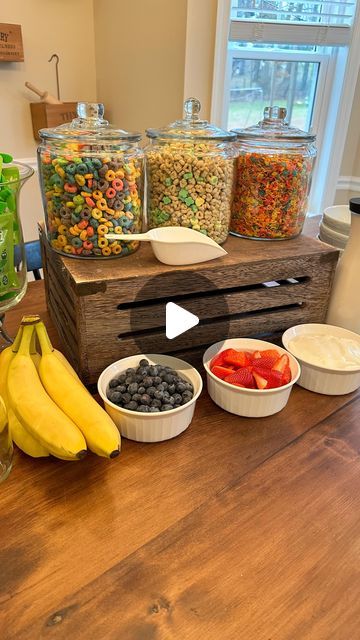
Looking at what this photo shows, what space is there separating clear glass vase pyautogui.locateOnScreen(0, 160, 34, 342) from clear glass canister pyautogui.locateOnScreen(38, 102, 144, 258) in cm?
7

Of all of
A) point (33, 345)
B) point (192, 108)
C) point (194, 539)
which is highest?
point (192, 108)

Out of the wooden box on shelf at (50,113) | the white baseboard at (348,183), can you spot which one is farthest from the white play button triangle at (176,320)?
the white baseboard at (348,183)

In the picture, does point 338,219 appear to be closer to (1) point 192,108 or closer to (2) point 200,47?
(1) point 192,108

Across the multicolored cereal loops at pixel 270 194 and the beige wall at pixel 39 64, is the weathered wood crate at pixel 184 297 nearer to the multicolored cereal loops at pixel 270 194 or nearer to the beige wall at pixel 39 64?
the multicolored cereal loops at pixel 270 194

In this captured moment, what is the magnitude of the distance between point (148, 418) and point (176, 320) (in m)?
0.20

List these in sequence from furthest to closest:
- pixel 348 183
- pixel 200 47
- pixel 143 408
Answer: pixel 348 183, pixel 200 47, pixel 143 408

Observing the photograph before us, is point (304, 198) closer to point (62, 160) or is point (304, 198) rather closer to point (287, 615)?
point (62, 160)

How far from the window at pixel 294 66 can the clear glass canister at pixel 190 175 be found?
1.22 m

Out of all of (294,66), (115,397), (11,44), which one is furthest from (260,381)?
(294,66)

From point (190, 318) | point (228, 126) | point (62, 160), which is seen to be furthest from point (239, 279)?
point (228, 126)

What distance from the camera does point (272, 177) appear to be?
0.88m

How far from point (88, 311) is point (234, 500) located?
13.6 inches

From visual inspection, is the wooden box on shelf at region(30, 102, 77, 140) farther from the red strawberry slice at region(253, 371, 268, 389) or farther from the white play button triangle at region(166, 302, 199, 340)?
the red strawberry slice at region(253, 371, 268, 389)

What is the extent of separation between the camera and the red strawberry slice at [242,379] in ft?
2.46
